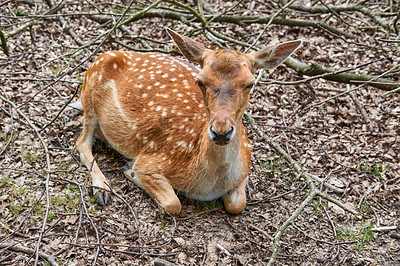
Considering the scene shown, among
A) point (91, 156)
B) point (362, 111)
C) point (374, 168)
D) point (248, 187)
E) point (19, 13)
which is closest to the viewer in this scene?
point (248, 187)

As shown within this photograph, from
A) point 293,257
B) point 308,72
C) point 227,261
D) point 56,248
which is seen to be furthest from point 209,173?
point 308,72

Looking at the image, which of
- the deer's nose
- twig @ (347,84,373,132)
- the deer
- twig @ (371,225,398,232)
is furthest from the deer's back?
twig @ (347,84,373,132)

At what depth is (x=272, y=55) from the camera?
3953 mm

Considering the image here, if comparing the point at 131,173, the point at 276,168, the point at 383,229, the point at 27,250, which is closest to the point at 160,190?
the point at 131,173

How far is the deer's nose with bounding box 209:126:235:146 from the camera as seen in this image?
129 inches

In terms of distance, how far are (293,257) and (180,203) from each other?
115cm

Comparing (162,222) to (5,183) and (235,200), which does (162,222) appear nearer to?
(235,200)

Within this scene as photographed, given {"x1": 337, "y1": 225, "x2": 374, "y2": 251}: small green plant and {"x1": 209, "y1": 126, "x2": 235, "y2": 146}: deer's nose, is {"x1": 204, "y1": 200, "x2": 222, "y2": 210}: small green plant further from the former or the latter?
{"x1": 209, "y1": 126, "x2": 235, "y2": 146}: deer's nose

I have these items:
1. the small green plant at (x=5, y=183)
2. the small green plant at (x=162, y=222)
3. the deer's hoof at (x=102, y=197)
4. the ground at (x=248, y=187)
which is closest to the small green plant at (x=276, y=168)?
the ground at (x=248, y=187)

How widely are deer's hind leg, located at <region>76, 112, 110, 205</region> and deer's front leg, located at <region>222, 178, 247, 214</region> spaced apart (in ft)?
3.84

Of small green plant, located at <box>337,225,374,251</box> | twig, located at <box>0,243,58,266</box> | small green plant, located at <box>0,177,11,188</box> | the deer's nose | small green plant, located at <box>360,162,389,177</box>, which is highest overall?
the deer's nose

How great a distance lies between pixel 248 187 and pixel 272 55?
4.87 ft

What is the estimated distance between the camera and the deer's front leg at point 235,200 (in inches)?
168

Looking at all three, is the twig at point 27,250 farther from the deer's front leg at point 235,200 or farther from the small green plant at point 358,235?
the small green plant at point 358,235
